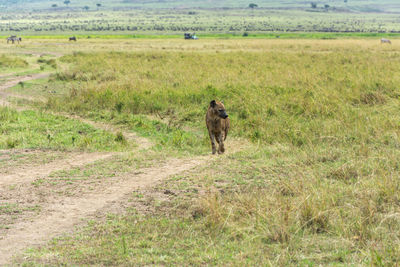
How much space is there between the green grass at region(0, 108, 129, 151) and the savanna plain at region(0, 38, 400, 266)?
0.05 metres

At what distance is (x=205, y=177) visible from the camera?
7438mm

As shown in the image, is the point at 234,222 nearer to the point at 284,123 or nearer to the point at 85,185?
the point at 85,185

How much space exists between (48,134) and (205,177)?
5.10 metres

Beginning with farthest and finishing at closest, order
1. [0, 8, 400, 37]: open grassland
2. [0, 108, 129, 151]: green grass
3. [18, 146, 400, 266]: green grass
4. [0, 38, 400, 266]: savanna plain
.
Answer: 1. [0, 8, 400, 37]: open grassland
2. [0, 108, 129, 151]: green grass
3. [0, 38, 400, 266]: savanna plain
4. [18, 146, 400, 266]: green grass

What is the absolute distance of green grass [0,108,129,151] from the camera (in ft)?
33.0

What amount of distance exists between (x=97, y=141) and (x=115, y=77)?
10523mm

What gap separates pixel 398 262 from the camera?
4.33 meters

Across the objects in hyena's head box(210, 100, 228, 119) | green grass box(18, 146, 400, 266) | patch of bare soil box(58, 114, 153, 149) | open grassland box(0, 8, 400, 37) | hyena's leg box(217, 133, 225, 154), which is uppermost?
hyena's head box(210, 100, 228, 119)

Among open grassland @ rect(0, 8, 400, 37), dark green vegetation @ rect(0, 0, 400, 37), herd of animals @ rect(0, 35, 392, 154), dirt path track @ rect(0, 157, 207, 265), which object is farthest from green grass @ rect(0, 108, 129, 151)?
dark green vegetation @ rect(0, 0, 400, 37)

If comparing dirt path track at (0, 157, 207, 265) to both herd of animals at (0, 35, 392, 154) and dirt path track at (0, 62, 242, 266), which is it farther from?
herd of animals at (0, 35, 392, 154)

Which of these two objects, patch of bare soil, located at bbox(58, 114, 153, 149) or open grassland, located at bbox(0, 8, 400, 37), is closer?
patch of bare soil, located at bbox(58, 114, 153, 149)

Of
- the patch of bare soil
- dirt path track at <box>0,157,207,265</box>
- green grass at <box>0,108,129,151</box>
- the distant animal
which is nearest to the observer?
dirt path track at <box>0,157,207,265</box>

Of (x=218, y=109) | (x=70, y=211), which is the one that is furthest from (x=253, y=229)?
(x=218, y=109)

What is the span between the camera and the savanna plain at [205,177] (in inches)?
198
